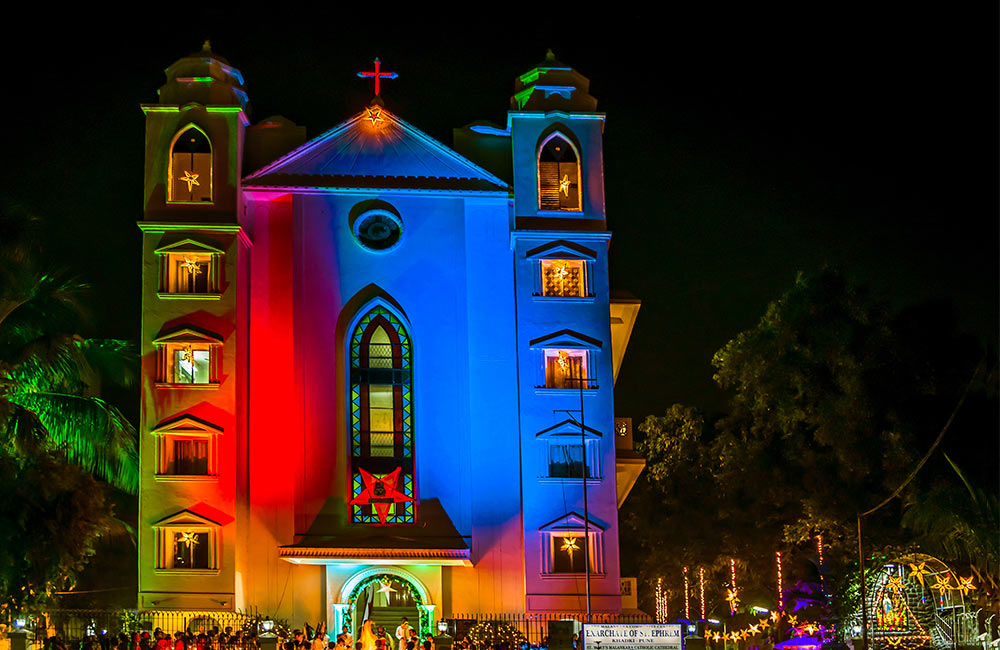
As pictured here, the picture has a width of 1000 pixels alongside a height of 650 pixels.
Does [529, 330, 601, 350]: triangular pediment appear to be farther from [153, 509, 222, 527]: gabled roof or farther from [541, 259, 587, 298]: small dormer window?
[153, 509, 222, 527]: gabled roof

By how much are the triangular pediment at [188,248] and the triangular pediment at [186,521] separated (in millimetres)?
7651

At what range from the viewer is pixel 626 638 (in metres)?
24.9

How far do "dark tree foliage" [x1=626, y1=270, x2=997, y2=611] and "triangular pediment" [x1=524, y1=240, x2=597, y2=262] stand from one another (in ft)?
21.3

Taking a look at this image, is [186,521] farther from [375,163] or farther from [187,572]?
[375,163]

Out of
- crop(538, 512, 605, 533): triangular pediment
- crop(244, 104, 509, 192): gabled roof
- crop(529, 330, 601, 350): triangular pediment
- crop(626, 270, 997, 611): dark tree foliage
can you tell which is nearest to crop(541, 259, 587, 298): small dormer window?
crop(529, 330, 601, 350): triangular pediment

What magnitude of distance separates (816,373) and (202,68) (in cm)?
2091

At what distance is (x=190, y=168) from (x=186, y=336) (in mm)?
5395

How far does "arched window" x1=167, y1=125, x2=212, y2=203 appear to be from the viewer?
128 ft

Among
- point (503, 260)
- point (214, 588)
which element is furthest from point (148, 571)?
point (503, 260)

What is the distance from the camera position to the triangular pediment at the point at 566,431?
38281 millimetres

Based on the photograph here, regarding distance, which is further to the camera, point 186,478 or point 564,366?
point 564,366

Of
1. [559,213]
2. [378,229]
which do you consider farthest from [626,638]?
[378,229]

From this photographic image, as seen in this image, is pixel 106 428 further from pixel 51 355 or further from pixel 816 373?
pixel 816 373

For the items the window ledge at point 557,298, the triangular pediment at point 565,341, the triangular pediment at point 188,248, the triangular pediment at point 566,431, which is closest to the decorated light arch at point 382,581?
the triangular pediment at point 566,431
